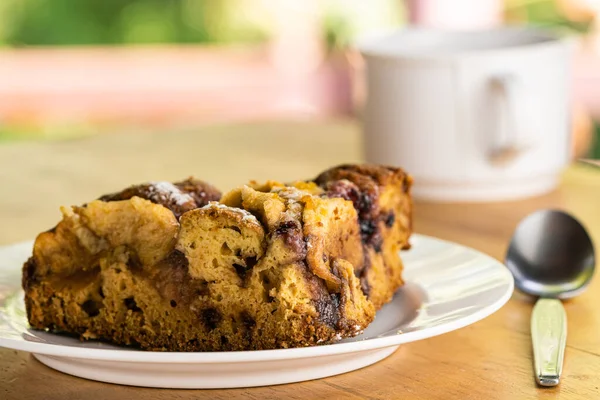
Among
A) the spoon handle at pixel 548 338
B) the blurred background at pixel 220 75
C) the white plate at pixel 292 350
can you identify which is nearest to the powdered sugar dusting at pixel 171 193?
the white plate at pixel 292 350

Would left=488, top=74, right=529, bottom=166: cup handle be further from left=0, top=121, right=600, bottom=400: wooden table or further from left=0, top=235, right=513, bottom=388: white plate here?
left=0, top=235, right=513, bottom=388: white plate

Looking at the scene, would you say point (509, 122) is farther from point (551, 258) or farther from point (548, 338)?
point (548, 338)

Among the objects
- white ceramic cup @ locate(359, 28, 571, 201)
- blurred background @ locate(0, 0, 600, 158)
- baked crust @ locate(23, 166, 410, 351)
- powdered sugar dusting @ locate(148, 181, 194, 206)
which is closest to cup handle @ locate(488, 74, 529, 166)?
white ceramic cup @ locate(359, 28, 571, 201)

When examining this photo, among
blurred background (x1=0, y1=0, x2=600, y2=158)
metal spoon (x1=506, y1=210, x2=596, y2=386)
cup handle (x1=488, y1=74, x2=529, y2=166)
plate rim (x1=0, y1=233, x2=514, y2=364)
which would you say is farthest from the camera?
blurred background (x1=0, y1=0, x2=600, y2=158)

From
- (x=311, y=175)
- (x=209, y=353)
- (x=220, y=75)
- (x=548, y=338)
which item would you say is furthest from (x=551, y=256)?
(x=220, y=75)

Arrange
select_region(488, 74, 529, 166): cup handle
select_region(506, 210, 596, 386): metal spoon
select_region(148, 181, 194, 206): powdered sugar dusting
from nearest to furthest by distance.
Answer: select_region(148, 181, 194, 206): powdered sugar dusting
select_region(506, 210, 596, 386): metal spoon
select_region(488, 74, 529, 166): cup handle

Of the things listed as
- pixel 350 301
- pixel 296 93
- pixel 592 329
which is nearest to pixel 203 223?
pixel 350 301

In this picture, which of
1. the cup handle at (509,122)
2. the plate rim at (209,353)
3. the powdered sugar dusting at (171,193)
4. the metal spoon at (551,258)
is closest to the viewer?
the plate rim at (209,353)

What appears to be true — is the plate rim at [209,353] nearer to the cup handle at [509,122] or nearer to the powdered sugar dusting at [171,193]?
the powdered sugar dusting at [171,193]
